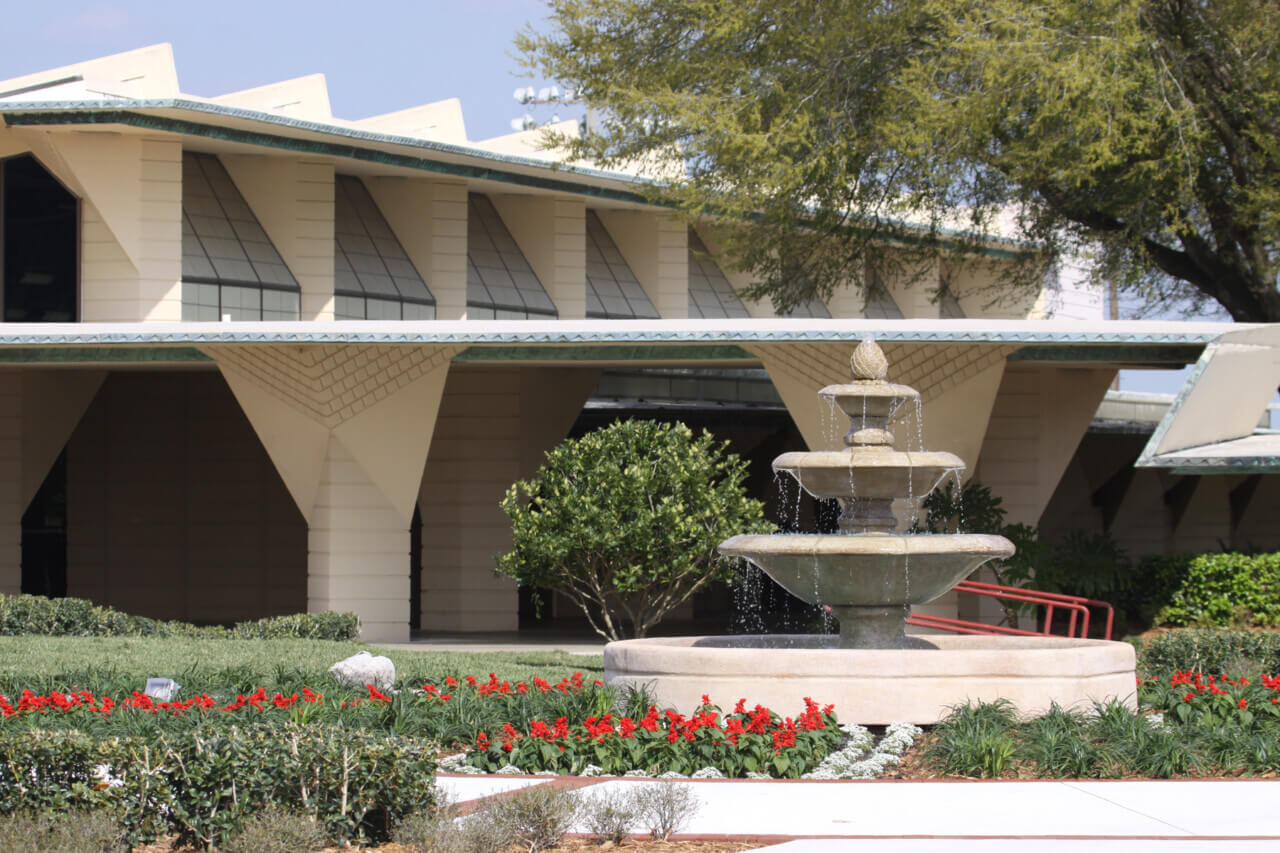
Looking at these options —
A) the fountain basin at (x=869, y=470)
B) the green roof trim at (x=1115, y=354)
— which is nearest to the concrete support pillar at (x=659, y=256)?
the green roof trim at (x=1115, y=354)

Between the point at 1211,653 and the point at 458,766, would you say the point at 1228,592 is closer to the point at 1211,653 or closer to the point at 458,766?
the point at 1211,653

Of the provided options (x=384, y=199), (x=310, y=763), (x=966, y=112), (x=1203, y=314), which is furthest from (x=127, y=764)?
(x=1203, y=314)

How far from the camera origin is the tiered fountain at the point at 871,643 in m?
10.7

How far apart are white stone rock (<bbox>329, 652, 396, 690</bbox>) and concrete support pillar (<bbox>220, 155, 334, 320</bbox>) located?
48.3 ft

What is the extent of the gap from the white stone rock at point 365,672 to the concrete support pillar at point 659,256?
20.7 metres

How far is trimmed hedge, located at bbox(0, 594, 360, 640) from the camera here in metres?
19.3

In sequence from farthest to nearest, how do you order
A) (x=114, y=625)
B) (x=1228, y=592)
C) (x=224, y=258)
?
1. (x=224, y=258)
2. (x=114, y=625)
3. (x=1228, y=592)

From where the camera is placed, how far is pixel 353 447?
20703 millimetres

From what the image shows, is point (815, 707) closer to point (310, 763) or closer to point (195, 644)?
point (310, 763)

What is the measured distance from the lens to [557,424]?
2545 cm

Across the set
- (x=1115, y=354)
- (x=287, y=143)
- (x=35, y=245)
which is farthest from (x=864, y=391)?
(x=35, y=245)

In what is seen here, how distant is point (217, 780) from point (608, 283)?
2523 centimetres

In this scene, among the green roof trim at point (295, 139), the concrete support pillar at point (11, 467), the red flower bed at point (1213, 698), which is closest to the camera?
the red flower bed at point (1213, 698)

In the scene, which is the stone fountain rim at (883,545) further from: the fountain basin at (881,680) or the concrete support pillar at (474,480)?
the concrete support pillar at (474,480)
